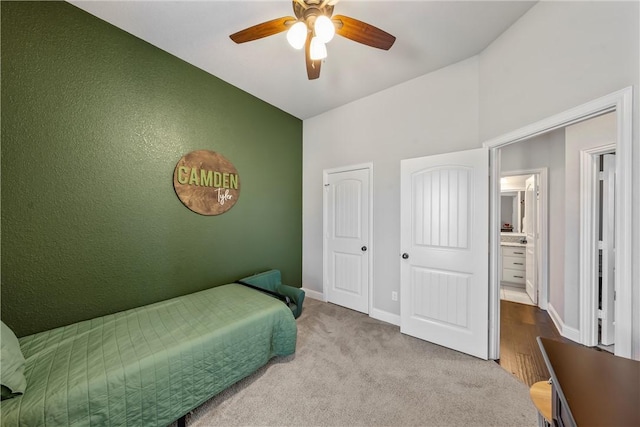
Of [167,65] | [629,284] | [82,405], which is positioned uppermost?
[167,65]

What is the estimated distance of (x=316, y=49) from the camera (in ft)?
4.99

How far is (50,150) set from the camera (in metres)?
1.60

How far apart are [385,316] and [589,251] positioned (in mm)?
2123

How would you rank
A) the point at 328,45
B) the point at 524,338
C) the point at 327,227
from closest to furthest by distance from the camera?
the point at 328,45 < the point at 524,338 < the point at 327,227

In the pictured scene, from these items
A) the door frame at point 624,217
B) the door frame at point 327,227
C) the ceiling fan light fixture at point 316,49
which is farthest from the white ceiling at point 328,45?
the door frame at point 624,217

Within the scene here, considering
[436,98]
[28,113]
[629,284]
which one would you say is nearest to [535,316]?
[629,284]

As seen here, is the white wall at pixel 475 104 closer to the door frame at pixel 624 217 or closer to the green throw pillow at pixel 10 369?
the door frame at pixel 624 217

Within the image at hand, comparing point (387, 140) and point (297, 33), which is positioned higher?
point (297, 33)

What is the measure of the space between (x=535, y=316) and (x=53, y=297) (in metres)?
4.93

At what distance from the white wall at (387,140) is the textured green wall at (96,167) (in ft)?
4.34

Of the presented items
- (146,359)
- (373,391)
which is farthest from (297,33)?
(373,391)

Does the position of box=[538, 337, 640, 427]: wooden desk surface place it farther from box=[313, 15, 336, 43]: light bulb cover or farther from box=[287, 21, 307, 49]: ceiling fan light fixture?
box=[287, 21, 307, 49]: ceiling fan light fixture

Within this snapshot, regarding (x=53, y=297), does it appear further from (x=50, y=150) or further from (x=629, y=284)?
(x=629, y=284)

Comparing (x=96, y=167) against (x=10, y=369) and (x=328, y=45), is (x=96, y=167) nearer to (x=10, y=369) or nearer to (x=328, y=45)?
(x=10, y=369)
